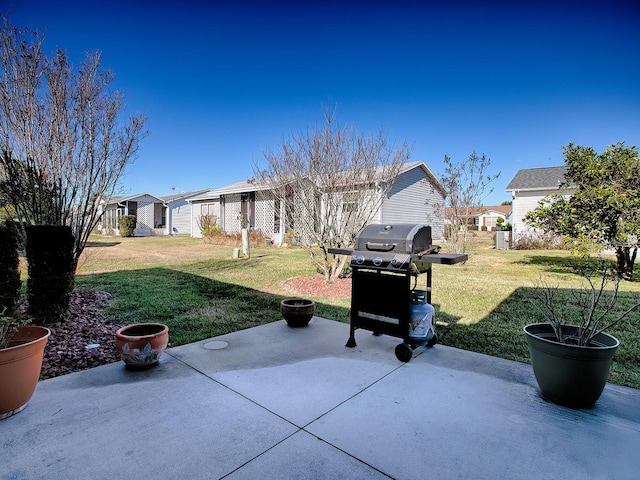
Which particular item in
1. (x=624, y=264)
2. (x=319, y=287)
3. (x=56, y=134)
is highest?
(x=56, y=134)

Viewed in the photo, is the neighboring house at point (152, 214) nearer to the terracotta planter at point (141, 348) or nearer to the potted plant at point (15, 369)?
the terracotta planter at point (141, 348)

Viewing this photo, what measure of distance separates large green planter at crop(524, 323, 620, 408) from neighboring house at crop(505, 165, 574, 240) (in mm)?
15768

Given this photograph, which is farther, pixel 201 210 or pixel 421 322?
pixel 201 210

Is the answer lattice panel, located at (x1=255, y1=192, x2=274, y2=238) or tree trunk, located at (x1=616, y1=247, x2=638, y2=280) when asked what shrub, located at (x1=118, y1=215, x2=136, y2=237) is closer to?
lattice panel, located at (x1=255, y1=192, x2=274, y2=238)

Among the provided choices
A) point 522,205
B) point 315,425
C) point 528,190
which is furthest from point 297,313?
point 522,205

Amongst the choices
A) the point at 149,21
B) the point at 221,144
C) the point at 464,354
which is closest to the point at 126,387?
the point at 464,354

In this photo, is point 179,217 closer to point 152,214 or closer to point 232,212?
point 152,214

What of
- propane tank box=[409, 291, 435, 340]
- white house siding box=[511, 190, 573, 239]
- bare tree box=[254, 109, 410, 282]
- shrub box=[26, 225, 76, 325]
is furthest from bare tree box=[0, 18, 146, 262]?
white house siding box=[511, 190, 573, 239]

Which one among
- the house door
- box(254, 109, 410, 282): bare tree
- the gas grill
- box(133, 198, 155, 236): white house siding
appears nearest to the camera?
the gas grill

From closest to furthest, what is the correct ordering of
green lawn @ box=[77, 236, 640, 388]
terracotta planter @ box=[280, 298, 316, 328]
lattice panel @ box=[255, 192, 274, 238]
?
green lawn @ box=[77, 236, 640, 388]
terracotta planter @ box=[280, 298, 316, 328]
lattice panel @ box=[255, 192, 274, 238]

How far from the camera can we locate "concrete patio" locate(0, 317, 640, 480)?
1.74 metres

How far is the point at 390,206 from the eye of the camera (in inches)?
624

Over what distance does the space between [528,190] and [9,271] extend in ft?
63.1

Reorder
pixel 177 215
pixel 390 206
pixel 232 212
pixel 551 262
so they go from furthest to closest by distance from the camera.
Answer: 1. pixel 177 215
2. pixel 232 212
3. pixel 390 206
4. pixel 551 262
